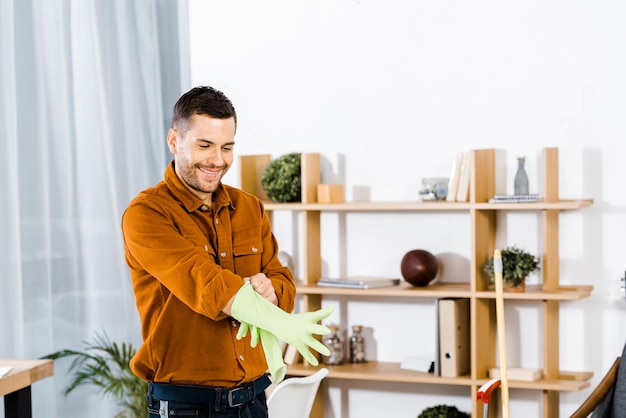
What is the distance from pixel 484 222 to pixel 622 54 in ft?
2.75

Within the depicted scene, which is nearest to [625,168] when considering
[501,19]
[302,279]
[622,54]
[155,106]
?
[622,54]

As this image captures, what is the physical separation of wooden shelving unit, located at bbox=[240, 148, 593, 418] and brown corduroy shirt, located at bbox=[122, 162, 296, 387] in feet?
5.28

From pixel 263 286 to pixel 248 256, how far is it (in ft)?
0.62

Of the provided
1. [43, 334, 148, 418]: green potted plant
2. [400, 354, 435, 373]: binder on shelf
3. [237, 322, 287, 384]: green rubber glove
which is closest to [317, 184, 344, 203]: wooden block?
[400, 354, 435, 373]: binder on shelf

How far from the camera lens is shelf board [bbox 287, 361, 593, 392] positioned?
3.39 m

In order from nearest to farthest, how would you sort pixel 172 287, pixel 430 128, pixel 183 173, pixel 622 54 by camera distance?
pixel 172 287, pixel 183 173, pixel 622 54, pixel 430 128

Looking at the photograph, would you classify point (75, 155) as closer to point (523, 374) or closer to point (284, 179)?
point (284, 179)

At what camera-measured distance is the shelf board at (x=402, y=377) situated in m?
3.39

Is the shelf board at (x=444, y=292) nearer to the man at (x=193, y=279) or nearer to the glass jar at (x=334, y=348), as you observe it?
the glass jar at (x=334, y=348)

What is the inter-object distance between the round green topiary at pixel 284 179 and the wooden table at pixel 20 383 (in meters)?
1.58

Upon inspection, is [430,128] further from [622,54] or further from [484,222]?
[622,54]

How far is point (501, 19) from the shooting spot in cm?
363

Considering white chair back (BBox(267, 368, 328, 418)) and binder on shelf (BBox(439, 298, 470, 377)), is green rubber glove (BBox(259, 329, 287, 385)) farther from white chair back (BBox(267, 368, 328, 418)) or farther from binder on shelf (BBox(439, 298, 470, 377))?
binder on shelf (BBox(439, 298, 470, 377))

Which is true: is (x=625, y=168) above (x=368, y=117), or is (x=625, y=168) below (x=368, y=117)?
below
